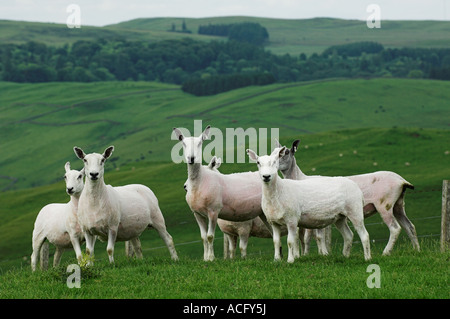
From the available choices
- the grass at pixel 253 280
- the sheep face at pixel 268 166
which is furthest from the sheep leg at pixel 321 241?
the sheep face at pixel 268 166

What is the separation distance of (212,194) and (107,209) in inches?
99.3

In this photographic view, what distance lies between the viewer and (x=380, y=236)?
117ft

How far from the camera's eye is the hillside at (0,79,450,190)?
124m

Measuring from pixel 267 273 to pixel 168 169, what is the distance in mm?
44391

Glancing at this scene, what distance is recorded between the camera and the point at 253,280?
14.1m

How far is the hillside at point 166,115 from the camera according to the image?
124188 mm

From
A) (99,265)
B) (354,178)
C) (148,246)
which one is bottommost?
(148,246)

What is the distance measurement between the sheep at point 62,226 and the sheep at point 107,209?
0.63 meters

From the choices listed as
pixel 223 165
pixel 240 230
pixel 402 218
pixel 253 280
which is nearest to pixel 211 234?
pixel 240 230

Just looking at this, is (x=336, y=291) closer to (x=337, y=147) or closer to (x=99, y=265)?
(x=99, y=265)

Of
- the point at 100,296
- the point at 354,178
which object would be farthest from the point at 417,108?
the point at 100,296

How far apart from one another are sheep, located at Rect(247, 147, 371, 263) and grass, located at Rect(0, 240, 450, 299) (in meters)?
0.73

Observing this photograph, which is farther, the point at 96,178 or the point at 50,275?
the point at 96,178

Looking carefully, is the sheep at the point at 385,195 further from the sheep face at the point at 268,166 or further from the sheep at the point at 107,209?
the sheep at the point at 107,209
